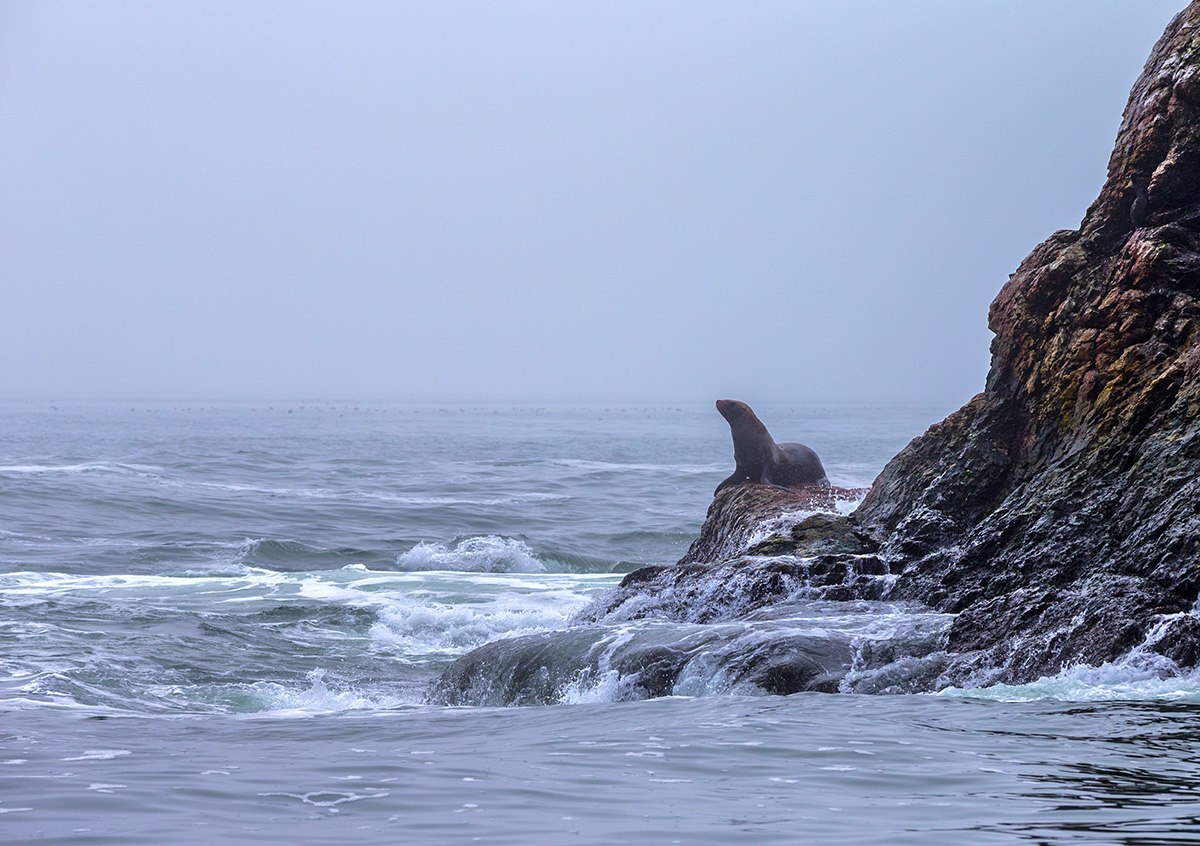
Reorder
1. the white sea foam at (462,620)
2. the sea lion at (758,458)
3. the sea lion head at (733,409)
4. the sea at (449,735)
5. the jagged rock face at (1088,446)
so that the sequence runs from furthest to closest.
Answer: the sea lion head at (733,409)
the sea lion at (758,458)
the white sea foam at (462,620)
the jagged rock face at (1088,446)
the sea at (449,735)

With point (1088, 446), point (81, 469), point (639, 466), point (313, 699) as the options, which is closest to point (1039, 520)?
point (1088, 446)

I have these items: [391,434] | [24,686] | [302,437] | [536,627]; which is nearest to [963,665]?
[536,627]

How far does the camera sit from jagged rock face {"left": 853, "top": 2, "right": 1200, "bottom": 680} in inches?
288

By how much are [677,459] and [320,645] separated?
1358 inches

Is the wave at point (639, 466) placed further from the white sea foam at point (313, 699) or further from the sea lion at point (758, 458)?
the white sea foam at point (313, 699)

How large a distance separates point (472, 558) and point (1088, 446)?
11.9 m

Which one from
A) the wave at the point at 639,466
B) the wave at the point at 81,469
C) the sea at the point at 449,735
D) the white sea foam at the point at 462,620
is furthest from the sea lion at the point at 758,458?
the wave at the point at 81,469

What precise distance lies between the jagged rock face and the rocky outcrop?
0.02 meters

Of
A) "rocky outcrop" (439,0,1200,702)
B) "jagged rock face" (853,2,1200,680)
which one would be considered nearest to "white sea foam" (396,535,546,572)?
"rocky outcrop" (439,0,1200,702)

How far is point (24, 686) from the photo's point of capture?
8.73m

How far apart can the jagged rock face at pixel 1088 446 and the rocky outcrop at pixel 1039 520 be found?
0.02 meters

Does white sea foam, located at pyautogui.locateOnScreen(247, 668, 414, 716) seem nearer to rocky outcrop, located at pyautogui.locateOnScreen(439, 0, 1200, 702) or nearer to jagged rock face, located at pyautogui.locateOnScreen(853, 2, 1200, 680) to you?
rocky outcrop, located at pyautogui.locateOnScreen(439, 0, 1200, 702)

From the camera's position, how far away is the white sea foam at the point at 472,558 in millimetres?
18266

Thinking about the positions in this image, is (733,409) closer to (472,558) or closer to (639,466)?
(472,558)
